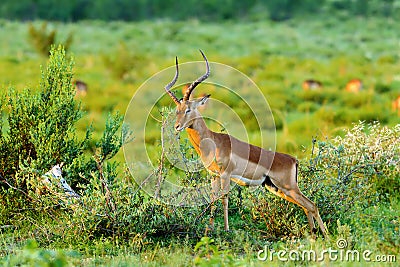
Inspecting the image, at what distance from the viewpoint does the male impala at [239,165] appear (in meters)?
6.84

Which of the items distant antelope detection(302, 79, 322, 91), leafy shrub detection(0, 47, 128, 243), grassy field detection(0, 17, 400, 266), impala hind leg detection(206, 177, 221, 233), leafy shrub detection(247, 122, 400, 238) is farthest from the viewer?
distant antelope detection(302, 79, 322, 91)

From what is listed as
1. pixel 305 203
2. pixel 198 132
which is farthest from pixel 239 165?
pixel 305 203

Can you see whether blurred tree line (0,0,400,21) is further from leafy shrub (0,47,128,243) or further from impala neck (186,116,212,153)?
impala neck (186,116,212,153)

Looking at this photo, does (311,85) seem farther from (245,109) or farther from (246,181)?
(246,181)

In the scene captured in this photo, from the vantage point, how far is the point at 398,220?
7.12 meters

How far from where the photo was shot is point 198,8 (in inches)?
2009

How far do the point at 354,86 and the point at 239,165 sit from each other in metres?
13.6

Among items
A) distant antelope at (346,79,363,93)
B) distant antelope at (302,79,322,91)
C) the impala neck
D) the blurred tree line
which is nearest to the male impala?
the impala neck

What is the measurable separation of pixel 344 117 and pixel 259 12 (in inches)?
1435

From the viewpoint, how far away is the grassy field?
630 cm

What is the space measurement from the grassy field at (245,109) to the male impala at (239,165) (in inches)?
11.1

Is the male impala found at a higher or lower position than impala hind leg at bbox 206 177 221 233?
higher

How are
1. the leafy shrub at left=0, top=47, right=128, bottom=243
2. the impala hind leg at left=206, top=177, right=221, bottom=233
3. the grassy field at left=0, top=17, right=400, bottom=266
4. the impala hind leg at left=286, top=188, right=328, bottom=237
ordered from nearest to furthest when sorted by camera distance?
the grassy field at left=0, top=17, right=400, bottom=266
the impala hind leg at left=286, top=188, right=328, bottom=237
the impala hind leg at left=206, top=177, right=221, bottom=233
the leafy shrub at left=0, top=47, right=128, bottom=243

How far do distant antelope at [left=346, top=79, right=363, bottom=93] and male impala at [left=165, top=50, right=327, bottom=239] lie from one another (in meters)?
13.0
